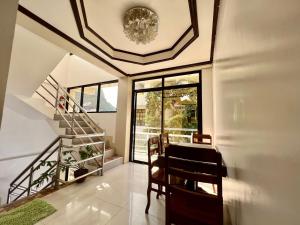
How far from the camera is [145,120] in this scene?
168 inches

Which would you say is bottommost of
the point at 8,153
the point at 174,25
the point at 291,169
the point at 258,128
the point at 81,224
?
the point at 81,224

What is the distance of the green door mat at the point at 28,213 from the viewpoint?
161 cm

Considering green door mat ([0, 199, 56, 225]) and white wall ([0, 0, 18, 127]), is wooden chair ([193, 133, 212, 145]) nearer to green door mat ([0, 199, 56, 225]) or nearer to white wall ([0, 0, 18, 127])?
green door mat ([0, 199, 56, 225])

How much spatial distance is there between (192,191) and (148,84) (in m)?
3.40

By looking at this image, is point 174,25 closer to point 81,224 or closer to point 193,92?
point 193,92

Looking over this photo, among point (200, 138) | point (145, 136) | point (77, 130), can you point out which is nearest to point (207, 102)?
point (200, 138)

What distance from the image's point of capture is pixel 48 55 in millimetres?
3006

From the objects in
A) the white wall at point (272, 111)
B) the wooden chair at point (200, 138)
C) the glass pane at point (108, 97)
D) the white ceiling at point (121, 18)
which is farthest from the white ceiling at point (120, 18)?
the glass pane at point (108, 97)

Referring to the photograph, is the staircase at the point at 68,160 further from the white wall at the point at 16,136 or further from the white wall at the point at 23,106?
the white wall at the point at 23,106

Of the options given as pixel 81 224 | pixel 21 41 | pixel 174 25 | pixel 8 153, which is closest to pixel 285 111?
pixel 81 224

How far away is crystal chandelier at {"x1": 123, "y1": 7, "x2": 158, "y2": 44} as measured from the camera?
210 cm

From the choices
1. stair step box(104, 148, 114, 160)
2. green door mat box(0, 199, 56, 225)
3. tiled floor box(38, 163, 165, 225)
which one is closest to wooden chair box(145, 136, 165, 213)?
tiled floor box(38, 163, 165, 225)

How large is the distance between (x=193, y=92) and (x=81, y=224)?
3.24 meters

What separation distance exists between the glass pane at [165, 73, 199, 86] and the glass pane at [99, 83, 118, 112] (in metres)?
1.80
